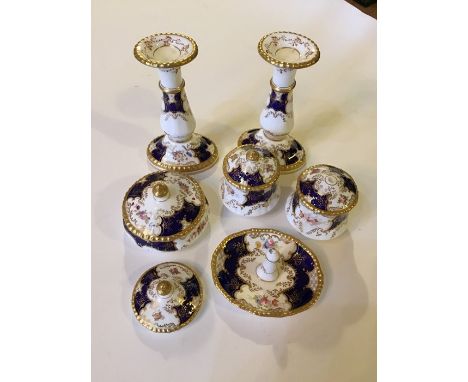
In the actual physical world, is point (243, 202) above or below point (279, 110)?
below

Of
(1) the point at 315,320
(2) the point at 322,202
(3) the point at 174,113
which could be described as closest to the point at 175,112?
(3) the point at 174,113

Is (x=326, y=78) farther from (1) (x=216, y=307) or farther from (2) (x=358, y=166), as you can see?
(1) (x=216, y=307)

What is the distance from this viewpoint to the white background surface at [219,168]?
36.9 inches

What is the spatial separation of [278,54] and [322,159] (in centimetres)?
39

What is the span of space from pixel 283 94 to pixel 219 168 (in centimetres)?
29

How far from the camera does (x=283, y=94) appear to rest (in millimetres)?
1128

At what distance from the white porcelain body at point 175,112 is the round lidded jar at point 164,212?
185 millimetres

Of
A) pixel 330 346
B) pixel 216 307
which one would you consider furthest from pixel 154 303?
pixel 330 346

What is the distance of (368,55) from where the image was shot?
1.70 meters

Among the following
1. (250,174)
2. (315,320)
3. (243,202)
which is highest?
(250,174)
